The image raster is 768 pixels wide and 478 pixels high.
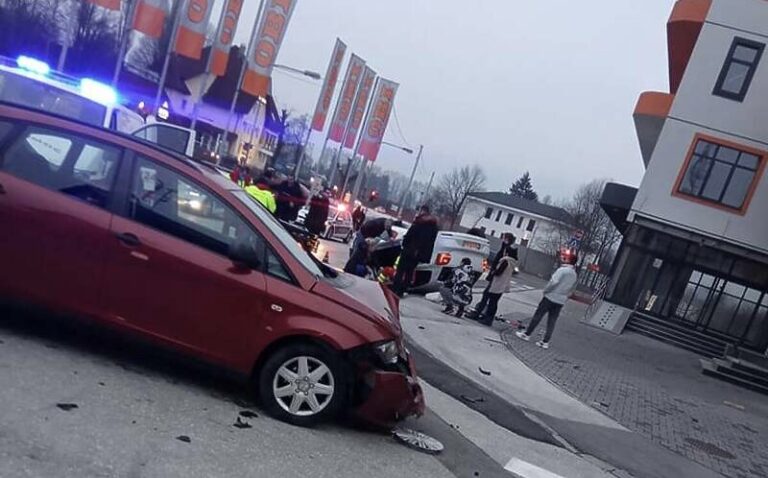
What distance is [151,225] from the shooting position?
4523 millimetres

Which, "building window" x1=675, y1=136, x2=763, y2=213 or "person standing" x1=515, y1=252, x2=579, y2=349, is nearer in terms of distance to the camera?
"person standing" x1=515, y1=252, x2=579, y2=349

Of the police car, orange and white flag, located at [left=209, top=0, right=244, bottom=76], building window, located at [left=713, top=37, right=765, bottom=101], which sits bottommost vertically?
the police car

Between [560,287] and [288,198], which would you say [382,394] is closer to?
[560,287]

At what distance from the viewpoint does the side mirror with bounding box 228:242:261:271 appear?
14.5 ft

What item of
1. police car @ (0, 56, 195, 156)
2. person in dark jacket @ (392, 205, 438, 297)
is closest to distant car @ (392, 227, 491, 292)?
person in dark jacket @ (392, 205, 438, 297)

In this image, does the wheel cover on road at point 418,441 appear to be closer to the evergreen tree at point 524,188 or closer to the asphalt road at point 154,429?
the asphalt road at point 154,429

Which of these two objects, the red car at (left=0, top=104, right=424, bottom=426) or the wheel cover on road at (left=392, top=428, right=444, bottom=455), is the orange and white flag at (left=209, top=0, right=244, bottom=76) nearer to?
the red car at (left=0, top=104, right=424, bottom=426)

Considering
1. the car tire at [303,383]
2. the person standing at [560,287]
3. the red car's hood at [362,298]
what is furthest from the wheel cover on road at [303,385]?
the person standing at [560,287]

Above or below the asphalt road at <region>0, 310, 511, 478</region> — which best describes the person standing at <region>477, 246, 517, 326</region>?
above

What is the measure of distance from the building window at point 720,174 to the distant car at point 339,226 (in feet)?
40.0

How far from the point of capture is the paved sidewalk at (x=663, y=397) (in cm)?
759

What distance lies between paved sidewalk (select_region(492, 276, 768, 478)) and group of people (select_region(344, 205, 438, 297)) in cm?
223

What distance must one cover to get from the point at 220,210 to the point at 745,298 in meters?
21.7

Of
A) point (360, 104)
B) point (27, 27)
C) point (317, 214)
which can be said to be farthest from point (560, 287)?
point (27, 27)
